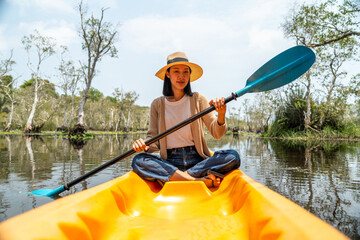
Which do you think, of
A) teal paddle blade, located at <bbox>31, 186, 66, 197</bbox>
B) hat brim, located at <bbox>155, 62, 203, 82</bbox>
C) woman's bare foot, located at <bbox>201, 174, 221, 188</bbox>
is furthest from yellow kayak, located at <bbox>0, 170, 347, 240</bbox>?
hat brim, located at <bbox>155, 62, 203, 82</bbox>

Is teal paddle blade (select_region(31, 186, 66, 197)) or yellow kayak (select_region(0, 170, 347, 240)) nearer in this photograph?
yellow kayak (select_region(0, 170, 347, 240))

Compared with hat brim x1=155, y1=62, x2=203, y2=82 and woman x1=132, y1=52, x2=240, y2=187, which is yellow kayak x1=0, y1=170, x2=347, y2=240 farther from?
hat brim x1=155, y1=62, x2=203, y2=82

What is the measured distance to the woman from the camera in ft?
6.81

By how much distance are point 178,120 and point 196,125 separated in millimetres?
213

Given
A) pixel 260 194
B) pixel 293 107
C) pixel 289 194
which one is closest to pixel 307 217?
pixel 260 194

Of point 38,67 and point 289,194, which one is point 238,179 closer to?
point 289,194

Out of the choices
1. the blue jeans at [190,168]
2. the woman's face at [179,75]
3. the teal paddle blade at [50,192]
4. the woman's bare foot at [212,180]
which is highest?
the woman's face at [179,75]

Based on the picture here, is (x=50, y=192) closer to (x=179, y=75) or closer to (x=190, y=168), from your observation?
(x=190, y=168)

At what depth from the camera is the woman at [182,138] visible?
6.81 feet

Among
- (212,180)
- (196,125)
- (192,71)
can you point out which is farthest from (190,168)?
(192,71)

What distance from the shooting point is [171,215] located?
1.58 m

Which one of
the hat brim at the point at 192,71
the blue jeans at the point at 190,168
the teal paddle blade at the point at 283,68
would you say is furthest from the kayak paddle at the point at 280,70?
the hat brim at the point at 192,71

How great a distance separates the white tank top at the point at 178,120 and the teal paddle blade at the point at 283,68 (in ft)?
2.14

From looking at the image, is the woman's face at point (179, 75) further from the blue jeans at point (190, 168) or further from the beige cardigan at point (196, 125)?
the blue jeans at point (190, 168)
